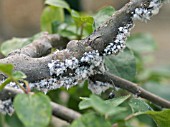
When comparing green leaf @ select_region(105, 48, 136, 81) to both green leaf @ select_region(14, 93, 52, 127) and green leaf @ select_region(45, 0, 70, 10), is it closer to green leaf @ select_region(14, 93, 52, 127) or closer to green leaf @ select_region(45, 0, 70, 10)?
green leaf @ select_region(45, 0, 70, 10)

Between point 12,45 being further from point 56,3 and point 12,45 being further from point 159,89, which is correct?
point 159,89

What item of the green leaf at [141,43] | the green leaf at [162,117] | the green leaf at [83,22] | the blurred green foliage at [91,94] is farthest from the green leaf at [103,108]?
the green leaf at [141,43]

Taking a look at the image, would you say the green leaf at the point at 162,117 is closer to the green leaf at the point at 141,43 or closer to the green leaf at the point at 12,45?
the green leaf at the point at 12,45

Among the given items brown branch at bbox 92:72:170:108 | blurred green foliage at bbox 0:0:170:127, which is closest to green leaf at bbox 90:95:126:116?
blurred green foliage at bbox 0:0:170:127

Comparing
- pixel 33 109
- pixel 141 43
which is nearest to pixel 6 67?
pixel 33 109

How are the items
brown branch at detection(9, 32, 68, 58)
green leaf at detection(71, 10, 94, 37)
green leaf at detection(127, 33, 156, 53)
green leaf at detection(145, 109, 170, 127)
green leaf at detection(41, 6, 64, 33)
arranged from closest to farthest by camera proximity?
1. green leaf at detection(145, 109, 170, 127)
2. brown branch at detection(9, 32, 68, 58)
3. green leaf at detection(71, 10, 94, 37)
4. green leaf at detection(41, 6, 64, 33)
5. green leaf at detection(127, 33, 156, 53)

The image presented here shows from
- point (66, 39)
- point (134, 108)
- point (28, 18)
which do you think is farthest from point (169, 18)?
point (134, 108)

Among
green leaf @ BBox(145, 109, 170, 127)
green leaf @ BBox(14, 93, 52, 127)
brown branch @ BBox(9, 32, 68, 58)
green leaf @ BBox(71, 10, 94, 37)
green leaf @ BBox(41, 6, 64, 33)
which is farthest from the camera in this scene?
green leaf @ BBox(41, 6, 64, 33)
